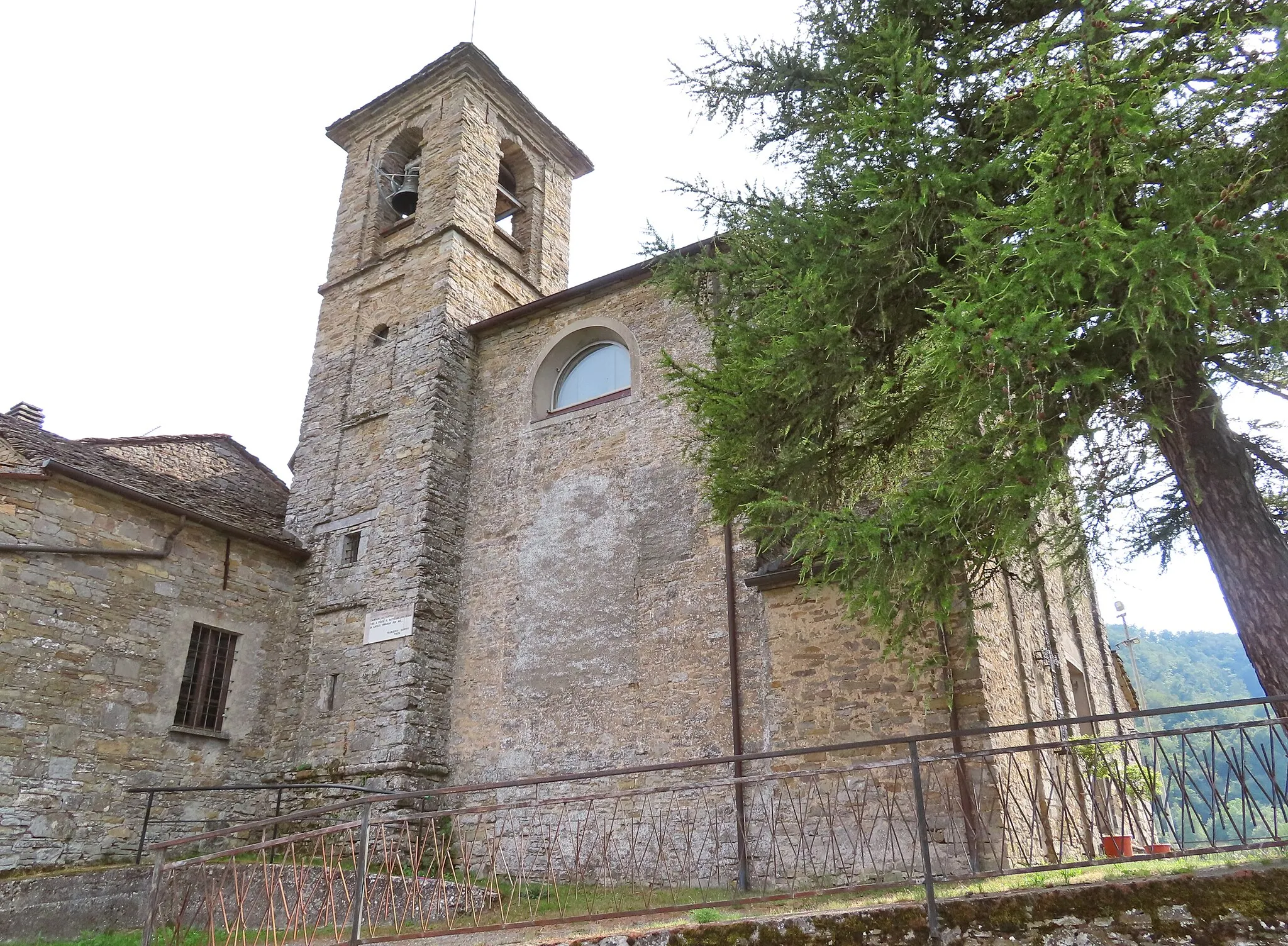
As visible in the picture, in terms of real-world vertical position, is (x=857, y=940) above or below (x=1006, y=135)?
below

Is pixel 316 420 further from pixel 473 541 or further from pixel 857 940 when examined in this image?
pixel 857 940

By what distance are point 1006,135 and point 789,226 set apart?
1.43 m

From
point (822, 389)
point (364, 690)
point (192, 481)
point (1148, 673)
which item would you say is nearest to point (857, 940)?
point (822, 389)

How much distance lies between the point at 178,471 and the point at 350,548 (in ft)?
8.36

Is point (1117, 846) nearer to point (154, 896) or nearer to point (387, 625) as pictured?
point (154, 896)

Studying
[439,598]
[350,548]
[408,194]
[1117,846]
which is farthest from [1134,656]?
[408,194]

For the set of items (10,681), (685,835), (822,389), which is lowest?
(685,835)

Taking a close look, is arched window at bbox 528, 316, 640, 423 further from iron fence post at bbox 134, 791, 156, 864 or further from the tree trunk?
the tree trunk

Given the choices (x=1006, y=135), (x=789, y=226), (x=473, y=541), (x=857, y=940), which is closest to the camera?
(x=857, y=940)

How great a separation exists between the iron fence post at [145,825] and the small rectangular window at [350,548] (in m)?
3.55

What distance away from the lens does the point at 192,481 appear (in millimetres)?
12445

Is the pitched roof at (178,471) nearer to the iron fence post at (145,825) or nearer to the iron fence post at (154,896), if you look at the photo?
the iron fence post at (145,825)

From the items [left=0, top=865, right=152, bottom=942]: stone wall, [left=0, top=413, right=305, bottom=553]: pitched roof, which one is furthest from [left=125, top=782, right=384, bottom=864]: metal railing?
[left=0, top=413, right=305, bottom=553]: pitched roof

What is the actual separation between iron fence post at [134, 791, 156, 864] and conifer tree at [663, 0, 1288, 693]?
7.55 metres
